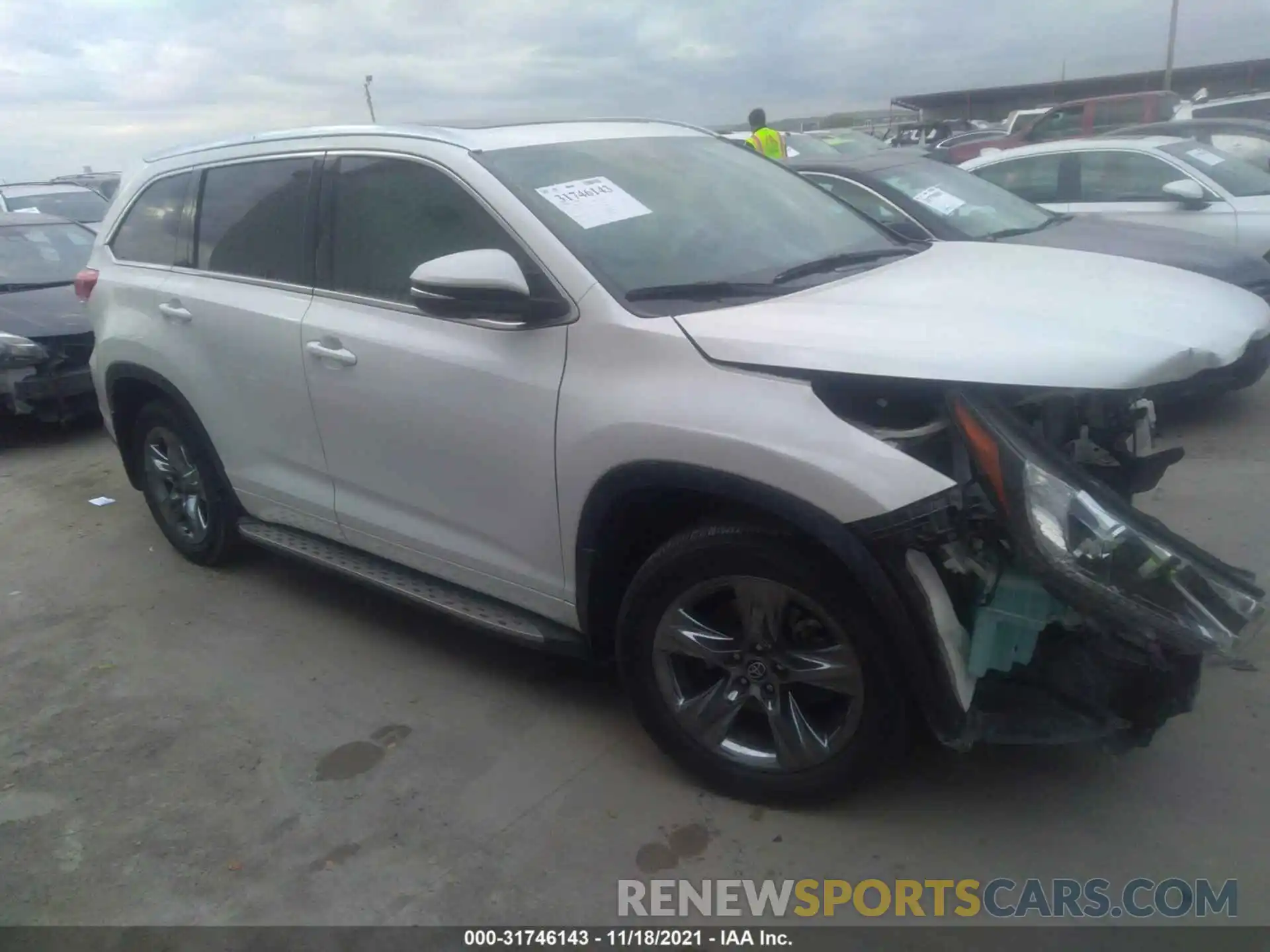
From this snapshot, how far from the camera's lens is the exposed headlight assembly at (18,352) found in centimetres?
711

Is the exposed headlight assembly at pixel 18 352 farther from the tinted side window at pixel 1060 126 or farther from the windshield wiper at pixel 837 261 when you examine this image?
the tinted side window at pixel 1060 126

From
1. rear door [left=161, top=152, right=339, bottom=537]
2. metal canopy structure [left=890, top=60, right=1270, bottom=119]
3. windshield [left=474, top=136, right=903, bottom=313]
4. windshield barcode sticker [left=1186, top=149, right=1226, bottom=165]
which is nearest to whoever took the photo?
windshield [left=474, top=136, right=903, bottom=313]

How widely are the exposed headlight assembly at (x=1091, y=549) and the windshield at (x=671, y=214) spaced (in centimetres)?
89

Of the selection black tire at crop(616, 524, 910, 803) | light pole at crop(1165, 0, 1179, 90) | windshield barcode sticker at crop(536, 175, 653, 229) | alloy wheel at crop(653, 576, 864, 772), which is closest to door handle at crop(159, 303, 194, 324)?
windshield barcode sticker at crop(536, 175, 653, 229)

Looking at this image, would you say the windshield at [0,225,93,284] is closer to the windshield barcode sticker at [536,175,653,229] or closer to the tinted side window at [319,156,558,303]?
the tinted side window at [319,156,558,303]

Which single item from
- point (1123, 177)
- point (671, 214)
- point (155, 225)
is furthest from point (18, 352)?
point (1123, 177)

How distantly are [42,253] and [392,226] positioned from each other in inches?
258

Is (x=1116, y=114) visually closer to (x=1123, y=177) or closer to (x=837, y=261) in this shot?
(x=1123, y=177)

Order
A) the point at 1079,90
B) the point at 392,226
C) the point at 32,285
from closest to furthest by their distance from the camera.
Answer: the point at 392,226 < the point at 32,285 < the point at 1079,90

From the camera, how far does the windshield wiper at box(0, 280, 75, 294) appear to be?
7.96 metres

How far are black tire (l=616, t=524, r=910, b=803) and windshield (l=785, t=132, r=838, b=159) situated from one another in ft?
41.2

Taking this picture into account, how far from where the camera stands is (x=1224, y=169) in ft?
25.3

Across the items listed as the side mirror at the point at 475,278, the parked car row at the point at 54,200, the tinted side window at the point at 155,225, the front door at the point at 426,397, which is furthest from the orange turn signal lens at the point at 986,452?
the parked car row at the point at 54,200
